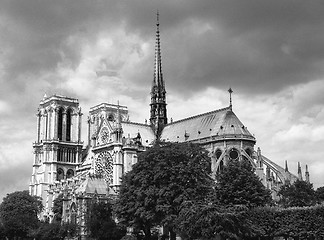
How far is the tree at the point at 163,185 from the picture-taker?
60344 millimetres

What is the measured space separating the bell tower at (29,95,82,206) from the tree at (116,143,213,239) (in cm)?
6438

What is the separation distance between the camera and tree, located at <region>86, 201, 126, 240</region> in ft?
225

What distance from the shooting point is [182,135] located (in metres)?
109

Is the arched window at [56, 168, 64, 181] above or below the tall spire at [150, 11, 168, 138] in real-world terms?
below

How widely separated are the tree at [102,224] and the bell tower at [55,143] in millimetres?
55792

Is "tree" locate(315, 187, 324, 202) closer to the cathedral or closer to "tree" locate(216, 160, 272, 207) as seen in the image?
the cathedral

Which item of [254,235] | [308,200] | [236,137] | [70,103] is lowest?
[254,235]

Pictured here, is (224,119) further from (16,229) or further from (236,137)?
(16,229)

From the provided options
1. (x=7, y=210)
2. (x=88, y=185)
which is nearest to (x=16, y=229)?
(x=88, y=185)

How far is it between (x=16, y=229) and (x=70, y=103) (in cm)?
5831

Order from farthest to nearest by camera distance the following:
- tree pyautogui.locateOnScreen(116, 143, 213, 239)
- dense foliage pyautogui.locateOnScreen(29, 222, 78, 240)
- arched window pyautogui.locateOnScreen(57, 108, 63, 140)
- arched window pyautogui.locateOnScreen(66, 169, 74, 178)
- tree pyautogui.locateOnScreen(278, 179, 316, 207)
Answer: arched window pyautogui.locateOnScreen(57, 108, 63, 140)
arched window pyautogui.locateOnScreen(66, 169, 74, 178)
tree pyautogui.locateOnScreen(278, 179, 316, 207)
dense foliage pyautogui.locateOnScreen(29, 222, 78, 240)
tree pyautogui.locateOnScreen(116, 143, 213, 239)

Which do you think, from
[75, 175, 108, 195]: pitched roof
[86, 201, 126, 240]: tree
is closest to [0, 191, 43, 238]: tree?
[75, 175, 108, 195]: pitched roof

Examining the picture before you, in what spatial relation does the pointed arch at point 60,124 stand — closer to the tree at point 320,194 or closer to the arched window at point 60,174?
the arched window at point 60,174

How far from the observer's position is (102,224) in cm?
6944
